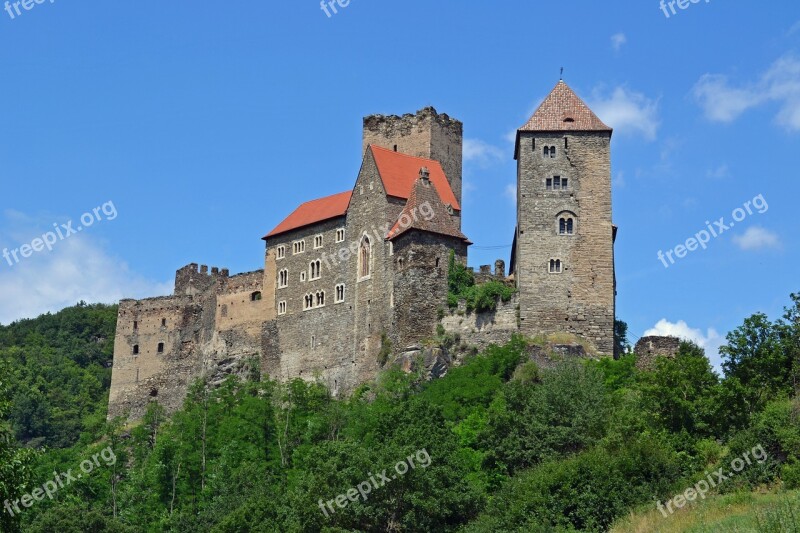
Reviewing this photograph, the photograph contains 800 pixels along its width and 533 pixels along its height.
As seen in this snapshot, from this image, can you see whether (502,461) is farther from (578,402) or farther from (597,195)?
(597,195)

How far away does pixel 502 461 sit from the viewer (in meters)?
54.4

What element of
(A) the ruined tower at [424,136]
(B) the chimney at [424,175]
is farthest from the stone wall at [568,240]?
(A) the ruined tower at [424,136]

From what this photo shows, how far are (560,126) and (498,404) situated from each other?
16147 millimetres

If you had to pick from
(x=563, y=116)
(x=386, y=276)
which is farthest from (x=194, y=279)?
(x=563, y=116)

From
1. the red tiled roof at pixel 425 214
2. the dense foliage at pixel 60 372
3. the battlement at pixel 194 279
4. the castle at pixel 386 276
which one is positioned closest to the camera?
the castle at pixel 386 276

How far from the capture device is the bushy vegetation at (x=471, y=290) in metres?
67.5

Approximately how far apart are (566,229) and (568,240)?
1.88 feet

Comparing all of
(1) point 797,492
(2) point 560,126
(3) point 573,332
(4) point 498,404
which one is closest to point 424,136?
(2) point 560,126

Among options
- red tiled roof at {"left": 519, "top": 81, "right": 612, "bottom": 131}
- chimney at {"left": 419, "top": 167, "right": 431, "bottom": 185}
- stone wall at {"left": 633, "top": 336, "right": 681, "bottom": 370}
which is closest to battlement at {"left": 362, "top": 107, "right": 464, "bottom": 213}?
chimney at {"left": 419, "top": 167, "right": 431, "bottom": 185}

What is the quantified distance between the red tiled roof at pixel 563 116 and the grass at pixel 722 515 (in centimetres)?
2724

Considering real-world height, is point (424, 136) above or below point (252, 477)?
above

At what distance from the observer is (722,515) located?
40469 mm

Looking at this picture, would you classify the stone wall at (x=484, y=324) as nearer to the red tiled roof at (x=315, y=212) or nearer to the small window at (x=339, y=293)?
the small window at (x=339, y=293)

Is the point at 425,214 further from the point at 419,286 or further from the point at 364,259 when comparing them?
the point at 364,259
